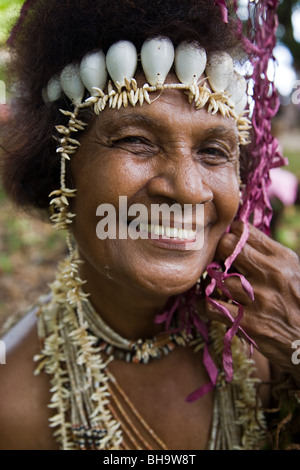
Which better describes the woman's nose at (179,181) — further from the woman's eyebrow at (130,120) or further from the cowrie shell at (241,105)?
the cowrie shell at (241,105)

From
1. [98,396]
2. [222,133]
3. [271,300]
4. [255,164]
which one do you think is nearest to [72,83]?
[222,133]

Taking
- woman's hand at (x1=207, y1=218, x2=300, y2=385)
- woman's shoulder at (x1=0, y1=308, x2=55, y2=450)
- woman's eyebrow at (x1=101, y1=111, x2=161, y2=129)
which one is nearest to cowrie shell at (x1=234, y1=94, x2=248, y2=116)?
woman's eyebrow at (x1=101, y1=111, x2=161, y2=129)

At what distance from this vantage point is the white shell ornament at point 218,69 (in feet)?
5.61

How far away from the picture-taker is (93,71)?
1.68 m

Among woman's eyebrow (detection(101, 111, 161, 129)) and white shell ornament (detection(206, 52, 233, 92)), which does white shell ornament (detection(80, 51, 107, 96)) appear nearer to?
woman's eyebrow (detection(101, 111, 161, 129))

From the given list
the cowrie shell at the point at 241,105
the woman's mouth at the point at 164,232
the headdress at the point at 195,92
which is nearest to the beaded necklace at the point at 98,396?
the headdress at the point at 195,92

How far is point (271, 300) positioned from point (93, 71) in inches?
42.1

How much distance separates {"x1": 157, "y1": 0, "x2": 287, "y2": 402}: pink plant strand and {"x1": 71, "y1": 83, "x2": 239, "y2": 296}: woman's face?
18 cm

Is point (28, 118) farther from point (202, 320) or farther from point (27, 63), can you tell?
point (202, 320)

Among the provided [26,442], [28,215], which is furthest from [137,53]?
[26,442]

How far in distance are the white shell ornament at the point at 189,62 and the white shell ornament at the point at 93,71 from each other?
10.3 inches

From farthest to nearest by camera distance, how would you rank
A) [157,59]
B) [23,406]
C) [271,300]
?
[23,406] < [271,300] < [157,59]

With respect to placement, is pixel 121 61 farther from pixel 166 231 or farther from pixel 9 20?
pixel 9 20

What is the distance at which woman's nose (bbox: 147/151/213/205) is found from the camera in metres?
1.63
